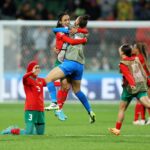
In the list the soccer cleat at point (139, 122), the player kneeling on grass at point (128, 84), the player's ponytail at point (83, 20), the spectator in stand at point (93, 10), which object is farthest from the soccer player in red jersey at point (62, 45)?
the spectator in stand at point (93, 10)

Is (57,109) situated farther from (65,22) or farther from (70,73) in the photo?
(65,22)

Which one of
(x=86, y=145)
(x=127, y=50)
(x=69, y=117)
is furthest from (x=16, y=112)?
(x=86, y=145)

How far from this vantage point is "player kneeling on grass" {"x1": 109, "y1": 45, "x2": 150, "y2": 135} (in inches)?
635

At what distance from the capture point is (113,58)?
93.2ft

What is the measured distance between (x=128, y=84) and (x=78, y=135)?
1.35 m

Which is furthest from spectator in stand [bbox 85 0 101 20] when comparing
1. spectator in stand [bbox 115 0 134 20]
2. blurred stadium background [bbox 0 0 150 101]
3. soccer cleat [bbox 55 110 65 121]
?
soccer cleat [bbox 55 110 65 121]

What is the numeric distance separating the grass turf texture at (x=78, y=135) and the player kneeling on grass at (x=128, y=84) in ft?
1.52

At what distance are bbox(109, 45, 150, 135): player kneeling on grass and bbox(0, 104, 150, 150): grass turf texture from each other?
465 millimetres

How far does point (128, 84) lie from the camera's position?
53.1 ft

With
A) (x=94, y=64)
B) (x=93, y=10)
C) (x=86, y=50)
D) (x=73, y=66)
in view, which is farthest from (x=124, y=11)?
(x=73, y=66)

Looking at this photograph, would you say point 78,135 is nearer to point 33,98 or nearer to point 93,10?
point 33,98

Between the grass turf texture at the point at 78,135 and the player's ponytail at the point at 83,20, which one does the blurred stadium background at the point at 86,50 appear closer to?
the grass turf texture at the point at 78,135

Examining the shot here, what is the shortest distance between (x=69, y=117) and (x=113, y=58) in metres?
6.87

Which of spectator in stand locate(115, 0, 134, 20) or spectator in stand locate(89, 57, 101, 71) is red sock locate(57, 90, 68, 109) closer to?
spectator in stand locate(89, 57, 101, 71)
